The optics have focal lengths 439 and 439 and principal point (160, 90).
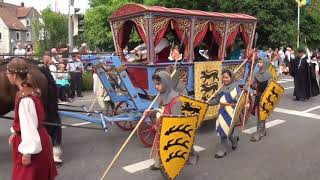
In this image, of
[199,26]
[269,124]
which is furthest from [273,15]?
[199,26]

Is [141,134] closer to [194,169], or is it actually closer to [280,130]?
[194,169]

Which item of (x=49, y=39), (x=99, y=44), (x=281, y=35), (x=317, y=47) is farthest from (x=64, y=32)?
(x=317, y=47)

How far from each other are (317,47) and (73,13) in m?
25.5

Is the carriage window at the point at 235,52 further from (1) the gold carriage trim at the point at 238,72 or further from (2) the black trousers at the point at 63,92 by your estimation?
(2) the black trousers at the point at 63,92

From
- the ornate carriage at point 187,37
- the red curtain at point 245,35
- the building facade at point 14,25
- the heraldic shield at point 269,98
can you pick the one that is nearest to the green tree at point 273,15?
the red curtain at point 245,35

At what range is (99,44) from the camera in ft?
138

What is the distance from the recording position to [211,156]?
705 cm

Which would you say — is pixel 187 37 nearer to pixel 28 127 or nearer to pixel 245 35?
pixel 245 35

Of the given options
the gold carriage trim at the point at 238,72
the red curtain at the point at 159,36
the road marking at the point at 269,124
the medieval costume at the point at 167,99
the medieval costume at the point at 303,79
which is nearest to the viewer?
the medieval costume at the point at 167,99

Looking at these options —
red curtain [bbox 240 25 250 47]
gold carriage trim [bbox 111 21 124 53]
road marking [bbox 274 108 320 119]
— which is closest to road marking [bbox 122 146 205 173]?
gold carriage trim [bbox 111 21 124 53]

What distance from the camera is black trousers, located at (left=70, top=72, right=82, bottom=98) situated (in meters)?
13.9

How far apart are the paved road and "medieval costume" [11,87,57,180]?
2.01 metres

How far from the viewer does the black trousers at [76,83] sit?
1395cm

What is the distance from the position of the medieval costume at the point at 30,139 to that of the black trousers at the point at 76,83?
10048 millimetres
